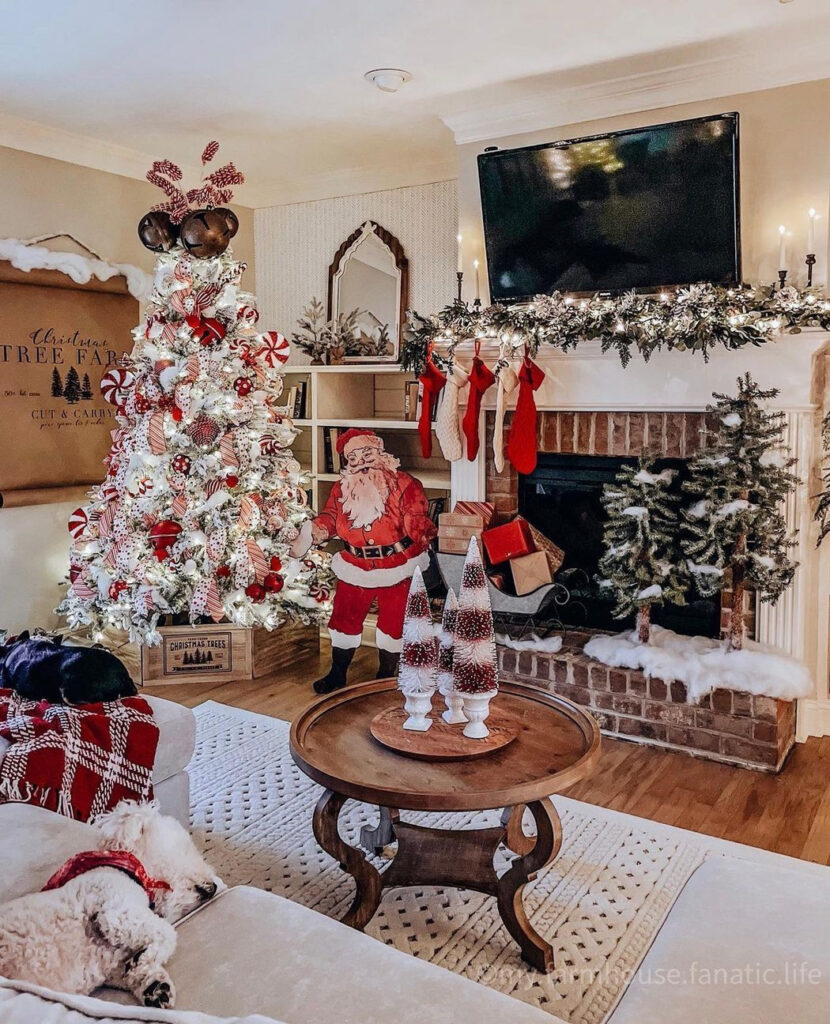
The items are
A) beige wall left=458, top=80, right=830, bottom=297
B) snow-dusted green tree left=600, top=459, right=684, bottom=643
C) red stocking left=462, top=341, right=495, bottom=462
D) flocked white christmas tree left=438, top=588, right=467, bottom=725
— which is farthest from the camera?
red stocking left=462, top=341, right=495, bottom=462

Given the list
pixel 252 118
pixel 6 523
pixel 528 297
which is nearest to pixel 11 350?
pixel 6 523

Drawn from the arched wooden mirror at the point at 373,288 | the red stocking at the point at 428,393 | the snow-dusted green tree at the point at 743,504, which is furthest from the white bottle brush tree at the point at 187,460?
the snow-dusted green tree at the point at 743,504

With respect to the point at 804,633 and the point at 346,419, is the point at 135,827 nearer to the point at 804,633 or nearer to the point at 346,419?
the point at 804,633

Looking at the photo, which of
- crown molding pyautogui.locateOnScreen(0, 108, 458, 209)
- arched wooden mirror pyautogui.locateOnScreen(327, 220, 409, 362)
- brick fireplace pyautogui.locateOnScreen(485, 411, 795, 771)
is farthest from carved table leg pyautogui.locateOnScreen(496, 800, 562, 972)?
crown molding pyautogui.locateOnScreen(0, 108, 458, 209)

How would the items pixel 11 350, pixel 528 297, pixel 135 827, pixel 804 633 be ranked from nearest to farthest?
pixel 135 827 < pixel 804 633 < pixel 528 297 < pixel 11 350

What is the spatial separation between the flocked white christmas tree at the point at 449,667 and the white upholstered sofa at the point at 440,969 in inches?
33.0

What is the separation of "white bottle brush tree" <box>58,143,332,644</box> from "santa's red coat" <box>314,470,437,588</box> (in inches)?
13.3

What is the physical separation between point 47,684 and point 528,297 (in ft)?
8.31

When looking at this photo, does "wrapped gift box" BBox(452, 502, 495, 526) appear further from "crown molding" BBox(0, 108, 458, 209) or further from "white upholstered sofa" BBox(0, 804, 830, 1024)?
"white upholstered sofa" BBox(0, 804, 830, 1024)

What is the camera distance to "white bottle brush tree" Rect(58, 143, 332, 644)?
12.5 ft

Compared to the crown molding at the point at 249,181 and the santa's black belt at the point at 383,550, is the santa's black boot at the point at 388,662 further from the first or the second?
the crown molding at the point at 249,181

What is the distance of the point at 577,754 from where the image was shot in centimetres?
210

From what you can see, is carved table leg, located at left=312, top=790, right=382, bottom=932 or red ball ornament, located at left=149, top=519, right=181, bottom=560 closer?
carved table leg, located at left=312, top=790, right=382, bottom=932

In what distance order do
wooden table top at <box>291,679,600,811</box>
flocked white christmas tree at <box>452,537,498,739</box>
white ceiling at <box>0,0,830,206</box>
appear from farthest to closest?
white ceiling at <box>0,0,830,206</box> < flocked white christmas tree at <box>452,537,498,739</box> < wooden table top at <box>291,679,600,811</box>
